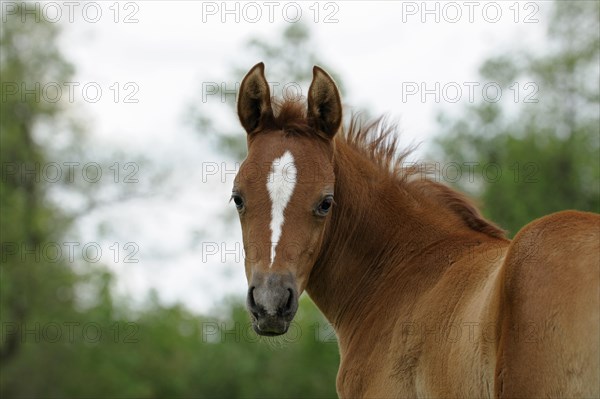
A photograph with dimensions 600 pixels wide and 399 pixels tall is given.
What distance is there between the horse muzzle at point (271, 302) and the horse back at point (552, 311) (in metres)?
1.55

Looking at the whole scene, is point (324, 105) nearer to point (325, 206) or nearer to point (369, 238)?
point (325, 206)

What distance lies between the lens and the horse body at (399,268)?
4664mm

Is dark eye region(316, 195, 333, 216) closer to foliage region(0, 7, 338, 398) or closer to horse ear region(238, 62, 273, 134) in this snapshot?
horse ear region(238, 62, 273, 134)

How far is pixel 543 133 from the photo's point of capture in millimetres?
35188

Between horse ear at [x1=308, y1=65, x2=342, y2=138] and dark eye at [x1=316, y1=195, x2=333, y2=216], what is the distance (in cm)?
69

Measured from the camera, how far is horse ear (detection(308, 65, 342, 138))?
260 inches

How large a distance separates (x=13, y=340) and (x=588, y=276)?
28511 mm

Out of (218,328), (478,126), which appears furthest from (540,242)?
(478,126)

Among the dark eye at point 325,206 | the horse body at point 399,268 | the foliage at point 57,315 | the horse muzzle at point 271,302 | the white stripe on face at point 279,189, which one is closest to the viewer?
the horse body at point 399,268

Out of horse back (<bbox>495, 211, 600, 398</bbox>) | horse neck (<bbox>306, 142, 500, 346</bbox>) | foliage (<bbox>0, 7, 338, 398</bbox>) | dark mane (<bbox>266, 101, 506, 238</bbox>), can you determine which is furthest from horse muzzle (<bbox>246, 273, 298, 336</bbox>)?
foliage (<bbox>0, 7, 338, 398</bbox>)

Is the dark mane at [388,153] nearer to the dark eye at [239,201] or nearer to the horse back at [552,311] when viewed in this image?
the dark eye at [239,201]

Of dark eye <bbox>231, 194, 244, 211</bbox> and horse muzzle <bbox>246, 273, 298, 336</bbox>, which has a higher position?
dark eye <bbox>231, 194, 244, 211</bbox>

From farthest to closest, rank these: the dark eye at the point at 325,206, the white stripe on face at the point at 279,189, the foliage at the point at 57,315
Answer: the foliage at the point at 57,315 → the dark eye at the point at 325,206 → the white stripe on face at the point at 279,189

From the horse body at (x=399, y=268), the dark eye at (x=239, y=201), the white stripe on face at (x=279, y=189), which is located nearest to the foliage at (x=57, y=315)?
the horse body at (x=399, y=268)
